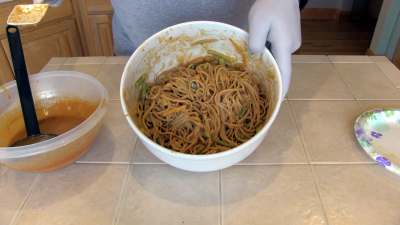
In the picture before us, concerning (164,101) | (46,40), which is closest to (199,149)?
(164,101)

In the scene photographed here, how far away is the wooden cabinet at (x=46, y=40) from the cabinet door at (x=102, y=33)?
11 cm

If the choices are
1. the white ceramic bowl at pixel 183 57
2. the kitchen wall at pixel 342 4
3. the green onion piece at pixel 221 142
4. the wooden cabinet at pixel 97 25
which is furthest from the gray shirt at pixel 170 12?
the kitchen wall at pixel 342 4

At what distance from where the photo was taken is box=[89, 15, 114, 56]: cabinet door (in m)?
1.88

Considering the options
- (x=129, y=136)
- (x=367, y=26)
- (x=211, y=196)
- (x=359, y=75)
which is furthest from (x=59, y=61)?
(x=367, y=26)

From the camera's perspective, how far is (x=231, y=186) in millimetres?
592

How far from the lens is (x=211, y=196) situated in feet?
1.89

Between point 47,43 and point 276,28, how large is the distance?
1.66 meters

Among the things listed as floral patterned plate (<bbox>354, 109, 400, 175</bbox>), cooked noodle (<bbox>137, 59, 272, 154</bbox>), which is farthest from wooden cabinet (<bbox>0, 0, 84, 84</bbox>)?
floral patterned plate (<bbox>354, 109, 400, 175</bbox>)

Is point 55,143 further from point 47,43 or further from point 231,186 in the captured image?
point 47,43

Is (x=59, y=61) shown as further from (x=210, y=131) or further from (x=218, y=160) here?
(x=218, y=160)

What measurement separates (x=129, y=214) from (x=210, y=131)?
10.1 inches

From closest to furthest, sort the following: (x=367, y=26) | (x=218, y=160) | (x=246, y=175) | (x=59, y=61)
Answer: (x=218, y=160) → (x=246, y=175) → (x=59, y=61) → (x=367, y=26)

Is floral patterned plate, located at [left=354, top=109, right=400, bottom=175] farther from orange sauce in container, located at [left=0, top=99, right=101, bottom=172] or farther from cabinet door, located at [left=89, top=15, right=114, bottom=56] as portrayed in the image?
cabinet door, located at [left=89, top=15, right=114, bottom=56]

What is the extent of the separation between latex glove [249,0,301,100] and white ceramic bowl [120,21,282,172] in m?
0.04
